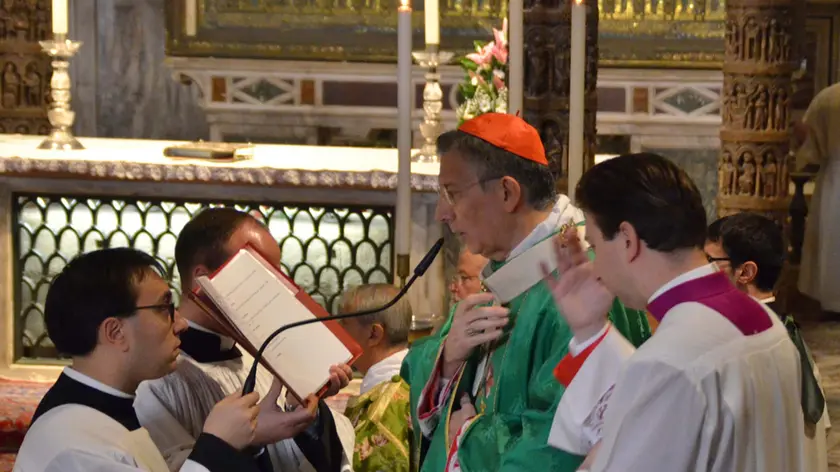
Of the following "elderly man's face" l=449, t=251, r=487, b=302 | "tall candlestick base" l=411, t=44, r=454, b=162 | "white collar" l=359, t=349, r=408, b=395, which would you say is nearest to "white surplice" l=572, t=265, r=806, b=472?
"white collar" l=359, t=349, r=408, b=395

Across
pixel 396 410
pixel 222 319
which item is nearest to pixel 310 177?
pixel 396 410

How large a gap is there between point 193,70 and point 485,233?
269 inches

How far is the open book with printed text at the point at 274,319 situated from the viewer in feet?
9.93

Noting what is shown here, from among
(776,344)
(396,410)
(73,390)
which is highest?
(776,344)

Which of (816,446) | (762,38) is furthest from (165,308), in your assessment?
(762,38)

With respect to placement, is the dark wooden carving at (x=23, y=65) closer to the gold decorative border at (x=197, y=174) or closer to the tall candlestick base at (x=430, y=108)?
the gold decorative border at (x=197, y=174)

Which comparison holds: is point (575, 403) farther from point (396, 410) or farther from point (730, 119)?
point (730, 119)

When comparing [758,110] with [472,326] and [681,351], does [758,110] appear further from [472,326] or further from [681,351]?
[681,351]

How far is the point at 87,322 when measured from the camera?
289 cm

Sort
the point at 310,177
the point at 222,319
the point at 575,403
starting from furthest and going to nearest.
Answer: the point at 310,177 < the point at 222,319 < the point at 575,403

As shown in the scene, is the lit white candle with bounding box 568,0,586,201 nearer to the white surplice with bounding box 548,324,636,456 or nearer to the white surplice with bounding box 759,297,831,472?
the white surplice with bounding box 759,297,831,472

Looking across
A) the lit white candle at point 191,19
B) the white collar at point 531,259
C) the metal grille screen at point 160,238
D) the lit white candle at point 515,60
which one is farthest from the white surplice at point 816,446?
the lit white candle at point 191,19

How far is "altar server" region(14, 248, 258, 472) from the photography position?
2.83m

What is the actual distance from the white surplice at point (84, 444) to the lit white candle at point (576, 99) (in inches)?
51.2
